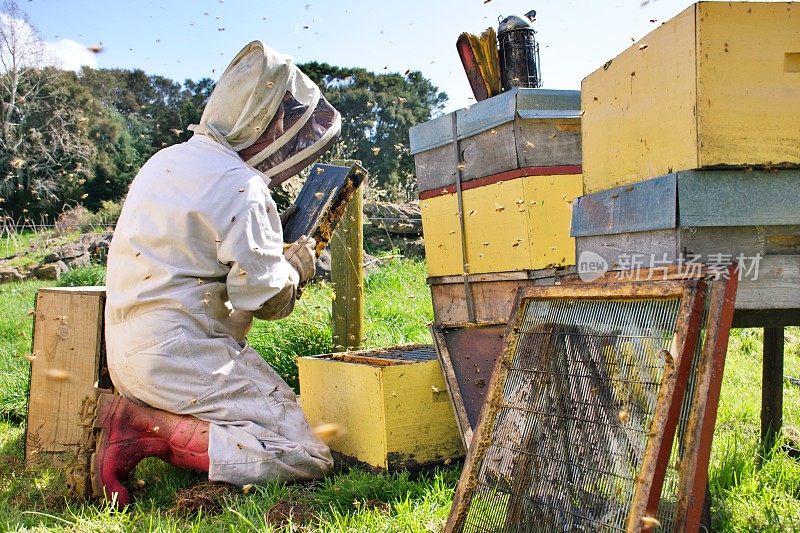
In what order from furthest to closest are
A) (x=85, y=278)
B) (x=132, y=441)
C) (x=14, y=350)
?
(x=85, y=278) → (x=14, y=350) → (x=132, y=441)

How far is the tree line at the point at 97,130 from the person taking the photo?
2270 centimetres

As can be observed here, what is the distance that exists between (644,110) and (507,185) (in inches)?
45.4

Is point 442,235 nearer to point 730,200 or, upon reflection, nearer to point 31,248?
point 730,200

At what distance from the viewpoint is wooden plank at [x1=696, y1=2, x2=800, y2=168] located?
1.93 m

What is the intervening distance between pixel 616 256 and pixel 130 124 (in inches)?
1192

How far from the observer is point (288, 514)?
253 centimetres

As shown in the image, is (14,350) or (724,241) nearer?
(724,241)

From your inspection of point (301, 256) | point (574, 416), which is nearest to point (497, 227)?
point (301, 256)

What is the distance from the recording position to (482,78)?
370cm

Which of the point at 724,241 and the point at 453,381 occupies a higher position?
the point at 724,241

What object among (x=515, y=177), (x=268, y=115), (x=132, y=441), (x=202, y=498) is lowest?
(x=202, y=498)

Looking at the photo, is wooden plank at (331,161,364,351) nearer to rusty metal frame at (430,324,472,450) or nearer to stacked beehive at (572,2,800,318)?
rusty metal frame at (430,324,472,450)

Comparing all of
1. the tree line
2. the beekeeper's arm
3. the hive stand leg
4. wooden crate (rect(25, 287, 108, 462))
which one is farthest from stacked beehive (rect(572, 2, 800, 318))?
the tree line

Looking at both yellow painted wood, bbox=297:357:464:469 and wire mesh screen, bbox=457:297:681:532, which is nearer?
wire mesh screen, bbox=457:297:681:532
